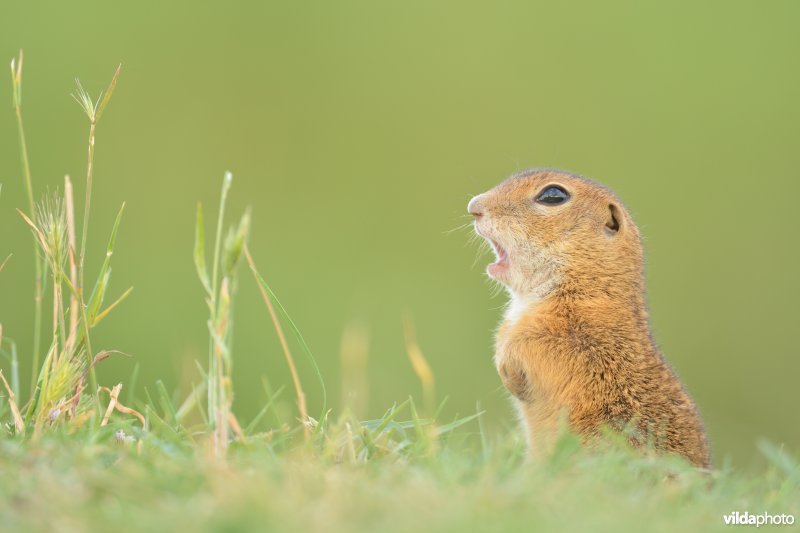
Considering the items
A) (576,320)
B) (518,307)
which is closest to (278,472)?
(576,320)

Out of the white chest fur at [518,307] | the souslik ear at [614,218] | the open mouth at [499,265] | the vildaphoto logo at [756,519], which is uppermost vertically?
the souslik ear at [614,218]

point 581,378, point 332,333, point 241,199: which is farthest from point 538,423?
point 241,199

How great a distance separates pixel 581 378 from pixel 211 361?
1.51 metres

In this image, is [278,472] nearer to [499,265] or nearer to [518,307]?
[518,307]

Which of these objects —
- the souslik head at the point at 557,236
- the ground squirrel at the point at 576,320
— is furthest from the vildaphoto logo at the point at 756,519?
the souslik head at the point at 557,236

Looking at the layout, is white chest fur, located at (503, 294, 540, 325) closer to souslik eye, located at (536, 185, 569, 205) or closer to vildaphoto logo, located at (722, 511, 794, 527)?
souslik eye, located at (536, 185, 569, 205)

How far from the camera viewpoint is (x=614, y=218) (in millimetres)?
5277

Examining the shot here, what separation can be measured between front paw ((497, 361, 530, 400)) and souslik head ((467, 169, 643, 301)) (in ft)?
1.54

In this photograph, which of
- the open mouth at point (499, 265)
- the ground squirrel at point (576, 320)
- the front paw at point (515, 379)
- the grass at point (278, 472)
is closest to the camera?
the grass at point (278, 472)

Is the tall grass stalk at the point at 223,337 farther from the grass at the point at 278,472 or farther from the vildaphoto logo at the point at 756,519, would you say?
the vildaphoto logo at the point at 756,519

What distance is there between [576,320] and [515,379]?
13.4 inches

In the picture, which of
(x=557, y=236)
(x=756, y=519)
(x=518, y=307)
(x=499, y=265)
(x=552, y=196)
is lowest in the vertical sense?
(x=756, y=519)

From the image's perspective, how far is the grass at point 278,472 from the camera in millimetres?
2562

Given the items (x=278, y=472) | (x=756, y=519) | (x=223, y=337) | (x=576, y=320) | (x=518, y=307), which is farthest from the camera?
(x=518, y=307)
